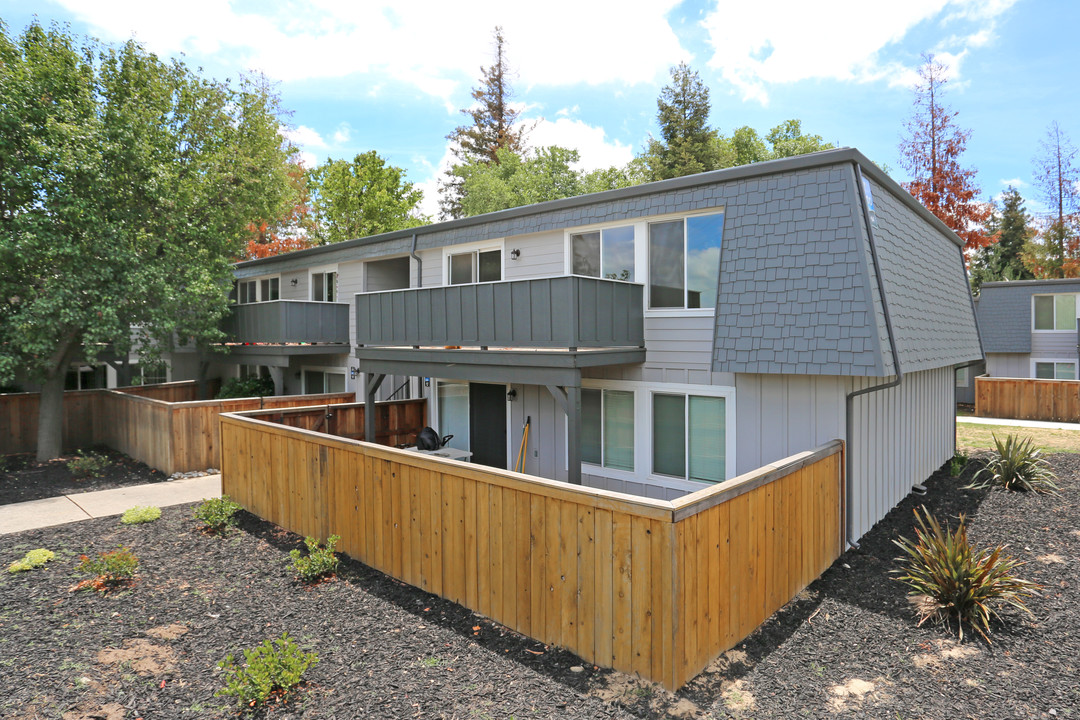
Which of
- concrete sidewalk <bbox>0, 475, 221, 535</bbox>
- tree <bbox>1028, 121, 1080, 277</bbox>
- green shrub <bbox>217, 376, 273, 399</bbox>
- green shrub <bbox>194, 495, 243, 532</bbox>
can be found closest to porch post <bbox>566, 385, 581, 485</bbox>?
green shrub <bbox>194, 495, 243, 532</bbox>

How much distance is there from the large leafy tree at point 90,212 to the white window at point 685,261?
1041 centimetres

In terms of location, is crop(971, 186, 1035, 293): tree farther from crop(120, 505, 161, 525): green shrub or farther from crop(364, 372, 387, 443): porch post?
crop(120, 505, 161, 525): green shrub

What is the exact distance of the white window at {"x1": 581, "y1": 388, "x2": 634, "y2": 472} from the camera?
939 centimetres

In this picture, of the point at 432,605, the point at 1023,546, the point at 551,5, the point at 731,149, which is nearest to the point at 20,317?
the point at 432,605

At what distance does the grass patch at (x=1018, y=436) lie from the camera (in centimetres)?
1364

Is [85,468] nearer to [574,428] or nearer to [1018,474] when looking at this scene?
[574,428]

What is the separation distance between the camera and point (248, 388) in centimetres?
1738

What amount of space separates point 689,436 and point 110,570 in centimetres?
722

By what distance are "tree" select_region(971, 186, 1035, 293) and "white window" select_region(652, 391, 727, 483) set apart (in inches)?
1497

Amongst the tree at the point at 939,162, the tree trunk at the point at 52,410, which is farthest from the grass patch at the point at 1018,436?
the tree trunk at the point at 52,410

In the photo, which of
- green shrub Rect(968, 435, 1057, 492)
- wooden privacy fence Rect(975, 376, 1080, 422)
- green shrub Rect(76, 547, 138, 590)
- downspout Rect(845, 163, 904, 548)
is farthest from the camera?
wooden privacy fence Rect(975, 376, 1080, 422)

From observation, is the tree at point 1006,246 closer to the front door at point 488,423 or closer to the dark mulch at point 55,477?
the front door at point 488,423

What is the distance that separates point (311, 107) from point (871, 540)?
28934 mm

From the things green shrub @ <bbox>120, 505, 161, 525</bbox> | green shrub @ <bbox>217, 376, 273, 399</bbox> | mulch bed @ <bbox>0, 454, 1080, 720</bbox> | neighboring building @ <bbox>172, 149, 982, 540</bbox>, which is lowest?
mulch bed @ <bbox>0, 454, 1080, 720</bbox>
